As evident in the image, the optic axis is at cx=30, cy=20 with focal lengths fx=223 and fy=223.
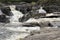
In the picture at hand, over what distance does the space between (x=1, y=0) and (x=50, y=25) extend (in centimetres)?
3323

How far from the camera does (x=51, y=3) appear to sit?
37969 mm

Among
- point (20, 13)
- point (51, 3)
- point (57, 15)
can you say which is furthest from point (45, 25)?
point (51, 3)

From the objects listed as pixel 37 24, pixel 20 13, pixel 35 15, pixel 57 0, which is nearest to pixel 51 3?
pixel 57 0

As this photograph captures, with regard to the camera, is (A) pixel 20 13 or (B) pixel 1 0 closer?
(A) pixel 20 13

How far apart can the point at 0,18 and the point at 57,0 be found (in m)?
14.1

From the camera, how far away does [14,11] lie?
118ft

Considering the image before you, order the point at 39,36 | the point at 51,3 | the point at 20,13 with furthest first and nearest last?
the point at 51,3 < the point at 20,13 < the point at 39,36

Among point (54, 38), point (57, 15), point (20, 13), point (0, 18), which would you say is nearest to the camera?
point (54, 38)

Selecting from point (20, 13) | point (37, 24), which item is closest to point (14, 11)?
point (20, 13)

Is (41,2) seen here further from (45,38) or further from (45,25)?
(45,38)

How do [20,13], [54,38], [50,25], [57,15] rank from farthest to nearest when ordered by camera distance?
[20,13], [57,15], [50,25], [54,38]

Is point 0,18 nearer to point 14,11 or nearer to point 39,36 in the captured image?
point 14,11

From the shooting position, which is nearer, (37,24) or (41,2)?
(37,24)

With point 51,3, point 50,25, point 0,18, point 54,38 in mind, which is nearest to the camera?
point 54,38
